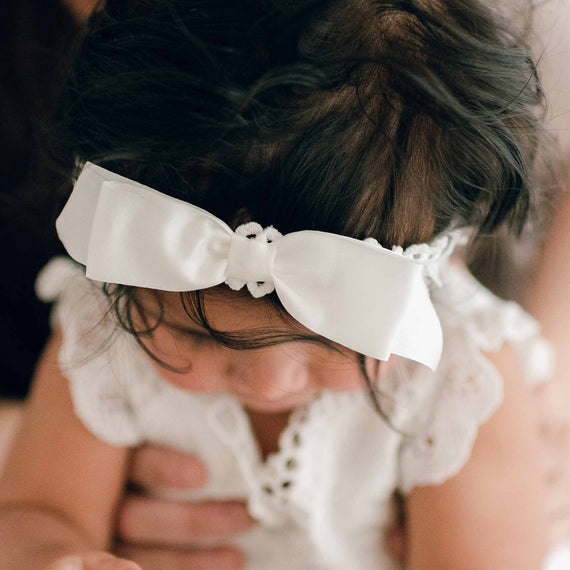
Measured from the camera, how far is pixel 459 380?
85 centimetres

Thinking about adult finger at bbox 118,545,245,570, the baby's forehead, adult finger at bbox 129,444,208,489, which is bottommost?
adult finger at bbox 118,545,245,570

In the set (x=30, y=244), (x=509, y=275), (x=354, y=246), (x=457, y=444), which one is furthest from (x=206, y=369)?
(x=509, y=275)

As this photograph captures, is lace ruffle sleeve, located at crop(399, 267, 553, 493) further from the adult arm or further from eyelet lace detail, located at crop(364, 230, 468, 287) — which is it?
the adult arm

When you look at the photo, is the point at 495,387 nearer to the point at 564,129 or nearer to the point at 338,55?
the point at 564,129

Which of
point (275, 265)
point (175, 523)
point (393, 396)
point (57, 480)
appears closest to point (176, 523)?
point (175, 523)

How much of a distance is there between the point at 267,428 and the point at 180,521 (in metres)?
0.20

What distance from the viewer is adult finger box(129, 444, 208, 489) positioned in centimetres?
90

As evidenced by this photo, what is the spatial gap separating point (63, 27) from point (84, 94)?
50 centimetres

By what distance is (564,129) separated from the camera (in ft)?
2.86

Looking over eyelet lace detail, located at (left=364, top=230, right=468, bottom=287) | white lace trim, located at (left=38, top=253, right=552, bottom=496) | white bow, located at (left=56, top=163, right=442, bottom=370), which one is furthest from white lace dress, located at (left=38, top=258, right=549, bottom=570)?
white bow, located at (left=56, top=163, right=442, bottom=370)

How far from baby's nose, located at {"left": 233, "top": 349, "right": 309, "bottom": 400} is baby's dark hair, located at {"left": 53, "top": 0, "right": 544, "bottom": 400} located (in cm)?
17

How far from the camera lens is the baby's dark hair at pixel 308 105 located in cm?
50

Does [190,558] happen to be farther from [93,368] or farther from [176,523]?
[93,368]

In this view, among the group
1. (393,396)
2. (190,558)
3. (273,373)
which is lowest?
(190,558)
